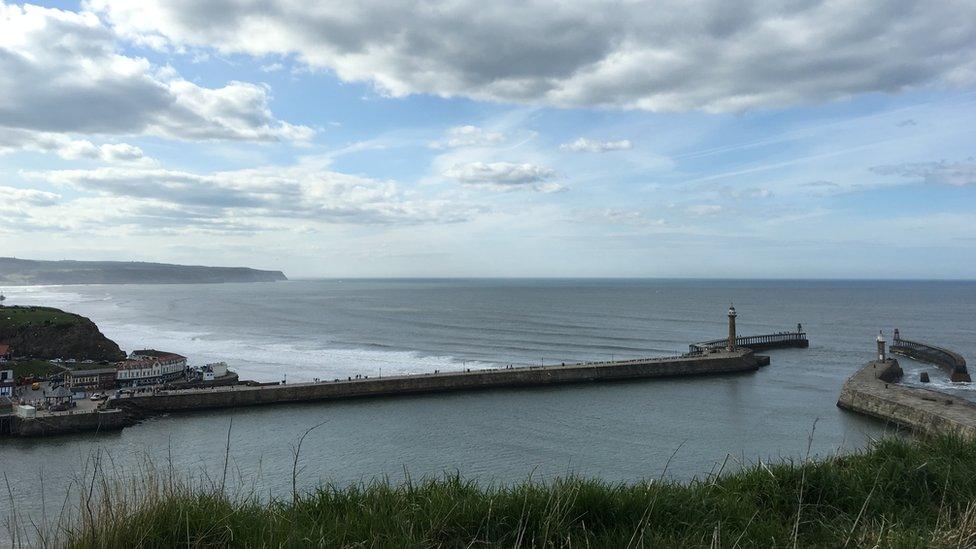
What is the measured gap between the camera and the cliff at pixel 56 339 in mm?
53406

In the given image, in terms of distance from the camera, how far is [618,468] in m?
20.6

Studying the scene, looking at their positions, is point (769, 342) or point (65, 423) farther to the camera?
point (769, 342)

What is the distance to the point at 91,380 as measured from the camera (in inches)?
1506

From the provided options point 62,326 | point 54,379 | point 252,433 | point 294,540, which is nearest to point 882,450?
point 294,540

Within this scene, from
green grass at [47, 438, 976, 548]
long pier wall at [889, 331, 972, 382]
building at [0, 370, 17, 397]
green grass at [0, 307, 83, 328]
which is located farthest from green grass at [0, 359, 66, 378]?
long pier wall at [889, 331, 972, 382]

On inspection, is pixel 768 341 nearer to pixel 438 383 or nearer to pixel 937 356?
pixel 937 356

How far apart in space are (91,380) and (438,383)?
22686 mm

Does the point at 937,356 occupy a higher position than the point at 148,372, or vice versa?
the point at 148,372

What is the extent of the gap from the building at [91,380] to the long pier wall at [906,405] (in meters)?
43.9

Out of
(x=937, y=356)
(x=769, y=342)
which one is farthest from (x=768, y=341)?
(x=937, y=356)

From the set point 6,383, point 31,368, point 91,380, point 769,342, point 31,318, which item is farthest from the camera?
point 31,318

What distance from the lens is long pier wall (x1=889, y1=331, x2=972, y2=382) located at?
39094 millimetres

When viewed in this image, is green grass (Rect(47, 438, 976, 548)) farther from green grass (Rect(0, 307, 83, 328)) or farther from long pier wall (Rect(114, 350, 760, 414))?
green grass (Rect(0, 307, 83, 328))

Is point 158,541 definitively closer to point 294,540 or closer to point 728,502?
point 294,540
